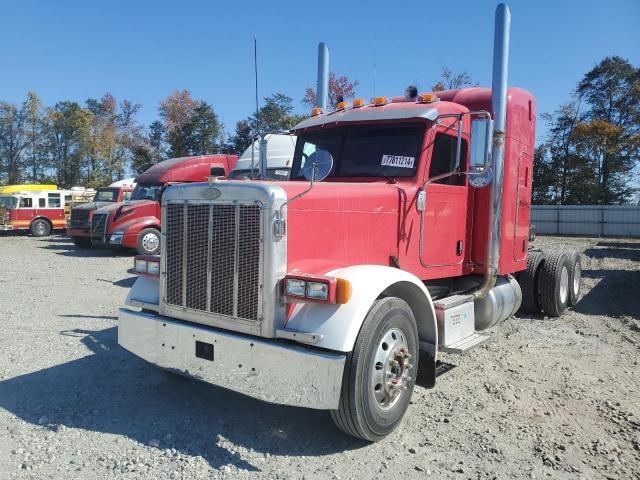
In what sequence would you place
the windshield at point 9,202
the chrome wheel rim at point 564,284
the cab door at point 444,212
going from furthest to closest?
the windshield at point 9,202 < the chrome wheel rim at point 564,284 < the cab door at point 444,212

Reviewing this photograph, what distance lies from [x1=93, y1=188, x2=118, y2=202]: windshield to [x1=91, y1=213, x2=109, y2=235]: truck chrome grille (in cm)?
383

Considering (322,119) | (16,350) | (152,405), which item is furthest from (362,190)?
(16,350)

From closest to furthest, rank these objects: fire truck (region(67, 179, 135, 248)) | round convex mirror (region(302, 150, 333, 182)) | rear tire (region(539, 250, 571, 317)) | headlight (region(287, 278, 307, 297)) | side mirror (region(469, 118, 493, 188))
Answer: headlight (region(287, 278, 307, 297))
side mirror (region(469, 118, 493, 188))
round convex mirror (region(302, 150, 333, 182))
rear tire (region(539, 250, 571, 317))
fire truck (region(67, 179, 135, 248))

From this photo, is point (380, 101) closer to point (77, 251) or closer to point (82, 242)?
point (77, 251)

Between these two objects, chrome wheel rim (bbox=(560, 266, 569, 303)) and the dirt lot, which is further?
chrome wheel rim (bbox=(560, 266, 569, 303))

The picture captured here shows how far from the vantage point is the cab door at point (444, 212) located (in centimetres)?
480

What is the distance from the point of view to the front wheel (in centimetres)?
333

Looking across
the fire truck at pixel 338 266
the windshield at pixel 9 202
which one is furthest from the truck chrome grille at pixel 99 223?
the fire truck at pixel 338 266

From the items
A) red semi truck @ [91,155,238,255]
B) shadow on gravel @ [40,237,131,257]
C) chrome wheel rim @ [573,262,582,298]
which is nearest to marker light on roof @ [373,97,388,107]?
chrome wheel rim @ [573,262,582,298]

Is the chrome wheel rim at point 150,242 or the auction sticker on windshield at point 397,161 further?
the chrome wheel rim at point 150,242

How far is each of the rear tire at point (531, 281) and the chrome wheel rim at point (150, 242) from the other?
1082cm

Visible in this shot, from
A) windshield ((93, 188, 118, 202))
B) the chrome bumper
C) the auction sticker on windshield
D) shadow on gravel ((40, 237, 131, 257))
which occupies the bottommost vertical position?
shadow on gravel ((40, 237, 131, 257))

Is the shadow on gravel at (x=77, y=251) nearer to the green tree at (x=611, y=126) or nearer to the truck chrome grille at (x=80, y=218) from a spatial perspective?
the truck chrome grille at (x=80, y=218)

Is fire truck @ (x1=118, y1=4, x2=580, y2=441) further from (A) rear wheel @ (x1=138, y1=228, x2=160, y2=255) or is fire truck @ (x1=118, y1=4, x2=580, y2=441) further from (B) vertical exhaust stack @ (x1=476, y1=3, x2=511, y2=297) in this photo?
(A) rear wheel @ (x1=138, y1=228, x2=160, y2=255)
